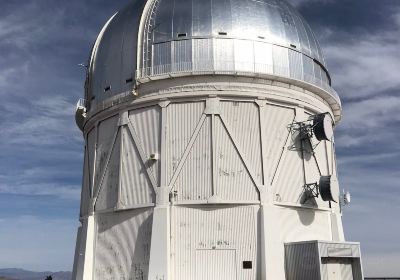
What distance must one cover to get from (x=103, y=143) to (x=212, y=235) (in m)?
8.64

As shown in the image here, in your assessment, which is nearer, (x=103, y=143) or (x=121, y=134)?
(x=121, y=134)

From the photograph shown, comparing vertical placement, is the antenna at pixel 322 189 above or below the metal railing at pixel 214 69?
below

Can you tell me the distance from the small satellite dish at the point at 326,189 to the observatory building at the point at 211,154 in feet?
0.17

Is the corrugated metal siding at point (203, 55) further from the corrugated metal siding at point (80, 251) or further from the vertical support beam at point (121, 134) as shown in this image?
the corrugated metal siding at point (80, 251)

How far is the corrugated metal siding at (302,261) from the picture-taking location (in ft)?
64.8

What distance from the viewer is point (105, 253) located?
2289cm

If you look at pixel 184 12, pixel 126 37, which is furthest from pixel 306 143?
pixel 126 37

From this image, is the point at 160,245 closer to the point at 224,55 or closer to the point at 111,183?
the point at 111,183

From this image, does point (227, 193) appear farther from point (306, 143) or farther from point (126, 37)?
point (126, 37)

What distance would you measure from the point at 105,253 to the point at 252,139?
31.6 ft

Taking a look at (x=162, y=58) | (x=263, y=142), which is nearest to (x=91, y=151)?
(x=162, y=58)

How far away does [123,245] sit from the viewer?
22031mm

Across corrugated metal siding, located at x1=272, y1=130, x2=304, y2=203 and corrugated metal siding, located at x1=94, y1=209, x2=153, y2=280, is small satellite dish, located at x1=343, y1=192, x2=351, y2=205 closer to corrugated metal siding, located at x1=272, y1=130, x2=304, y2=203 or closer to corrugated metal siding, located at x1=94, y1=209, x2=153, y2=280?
corrugated metal siding, located at x1=272, y1=130, x2=304, y2=203

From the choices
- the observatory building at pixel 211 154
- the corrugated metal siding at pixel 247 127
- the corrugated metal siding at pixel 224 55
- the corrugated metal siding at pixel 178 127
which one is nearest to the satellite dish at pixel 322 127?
the observatory building at pixel 211 154
